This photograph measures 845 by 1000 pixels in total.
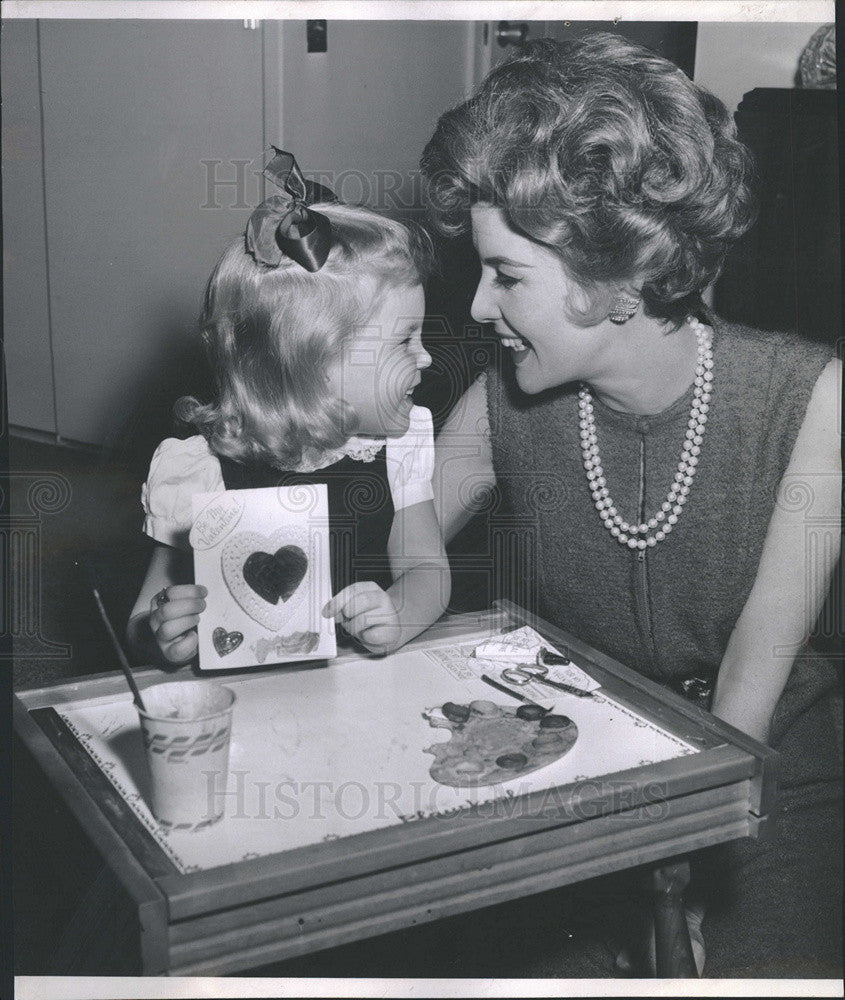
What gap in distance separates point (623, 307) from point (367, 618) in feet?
1.58

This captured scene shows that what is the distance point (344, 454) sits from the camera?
1.19 meters

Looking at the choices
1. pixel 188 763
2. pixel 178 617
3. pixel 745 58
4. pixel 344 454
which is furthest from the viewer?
pixel 344 454

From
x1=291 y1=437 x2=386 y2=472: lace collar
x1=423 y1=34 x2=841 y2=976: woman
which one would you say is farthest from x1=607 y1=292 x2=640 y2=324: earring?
x1=291 y1=437 x2=386 y2=472: lace collar

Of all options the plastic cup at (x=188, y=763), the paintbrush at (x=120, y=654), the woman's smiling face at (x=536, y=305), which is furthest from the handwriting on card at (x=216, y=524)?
the woman's smiling face at (x=536, y=305)

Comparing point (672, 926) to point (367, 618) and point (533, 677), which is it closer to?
point (533, 677)

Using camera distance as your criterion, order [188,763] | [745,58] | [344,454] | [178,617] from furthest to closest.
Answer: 1. [344,454]
2. [745,58]
3. [178,617]
4. [188,763]

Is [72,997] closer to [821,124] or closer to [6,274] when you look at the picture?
[6,274]

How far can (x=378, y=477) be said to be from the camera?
3.98ft

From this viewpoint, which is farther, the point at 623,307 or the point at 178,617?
the point at 623,307

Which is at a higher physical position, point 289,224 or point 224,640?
point 289,224

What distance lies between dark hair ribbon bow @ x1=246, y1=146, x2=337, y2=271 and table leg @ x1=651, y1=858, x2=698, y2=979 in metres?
0.77

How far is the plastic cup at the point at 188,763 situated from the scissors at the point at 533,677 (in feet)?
1.09

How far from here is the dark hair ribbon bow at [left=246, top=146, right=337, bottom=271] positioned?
1029mm

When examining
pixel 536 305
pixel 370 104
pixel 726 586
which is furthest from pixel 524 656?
pixel 370 104
